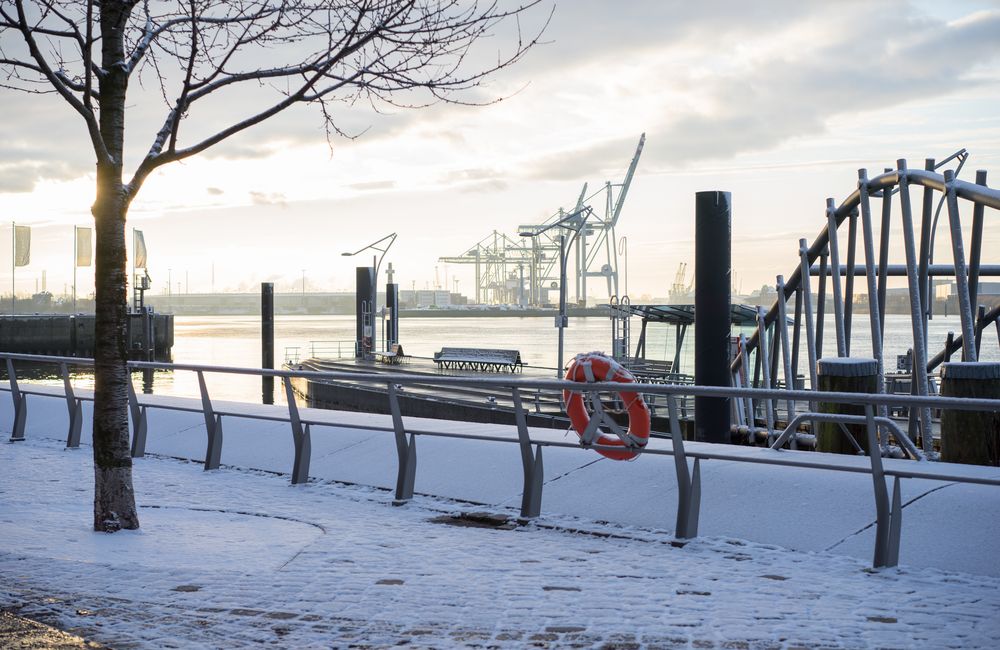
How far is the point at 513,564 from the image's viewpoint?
19.9ft

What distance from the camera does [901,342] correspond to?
123062mm

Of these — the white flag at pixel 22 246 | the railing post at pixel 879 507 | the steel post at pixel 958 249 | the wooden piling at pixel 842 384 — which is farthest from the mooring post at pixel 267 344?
the white flag at pixel 22 246

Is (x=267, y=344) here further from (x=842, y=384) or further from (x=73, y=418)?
(x=842, y=384)

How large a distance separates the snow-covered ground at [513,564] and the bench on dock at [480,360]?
35.8 meters

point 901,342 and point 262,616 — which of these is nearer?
point 262,616

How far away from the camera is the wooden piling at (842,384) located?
859 cm

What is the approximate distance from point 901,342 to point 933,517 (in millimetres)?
125022

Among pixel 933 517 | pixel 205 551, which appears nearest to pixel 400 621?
pixel 205 551

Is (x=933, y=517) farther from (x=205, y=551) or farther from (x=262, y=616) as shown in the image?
(x=205, y=551)

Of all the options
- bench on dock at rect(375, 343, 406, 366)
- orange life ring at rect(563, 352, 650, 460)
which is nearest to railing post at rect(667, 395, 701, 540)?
orange life ring at rect(563, 352, 650, 460)

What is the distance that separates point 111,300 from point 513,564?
3325mm

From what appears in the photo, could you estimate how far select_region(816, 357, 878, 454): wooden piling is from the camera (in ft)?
28.2

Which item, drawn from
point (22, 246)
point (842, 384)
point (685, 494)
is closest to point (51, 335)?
point (22, 246)

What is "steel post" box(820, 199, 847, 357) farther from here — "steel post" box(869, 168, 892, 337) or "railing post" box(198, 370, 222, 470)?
"railing post" box(198, 370, 222, 470)
